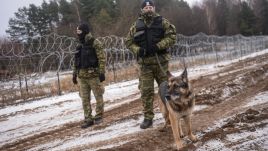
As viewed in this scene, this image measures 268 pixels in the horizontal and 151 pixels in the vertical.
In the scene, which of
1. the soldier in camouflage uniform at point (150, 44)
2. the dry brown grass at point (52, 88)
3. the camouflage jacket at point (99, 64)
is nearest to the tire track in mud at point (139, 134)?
the soldier in camouflage uniform at point (150, 44)

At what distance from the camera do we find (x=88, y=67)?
810cm

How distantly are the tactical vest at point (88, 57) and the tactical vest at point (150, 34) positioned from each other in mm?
1520

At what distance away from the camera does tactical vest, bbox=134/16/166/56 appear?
681 centimetres

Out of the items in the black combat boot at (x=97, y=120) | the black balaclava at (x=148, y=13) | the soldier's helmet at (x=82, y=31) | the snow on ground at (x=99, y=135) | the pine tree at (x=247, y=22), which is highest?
the pine tree at (x=247, y=22)

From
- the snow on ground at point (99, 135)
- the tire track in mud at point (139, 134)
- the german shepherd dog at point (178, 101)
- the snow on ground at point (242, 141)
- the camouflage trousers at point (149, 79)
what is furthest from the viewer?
the camouflage trousers at point (149, 79)

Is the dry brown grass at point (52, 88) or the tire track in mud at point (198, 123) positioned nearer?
the tire track in mud at point (198, 123)

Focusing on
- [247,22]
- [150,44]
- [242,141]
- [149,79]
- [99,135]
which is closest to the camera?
[242,141]

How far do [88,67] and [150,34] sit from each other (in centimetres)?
180

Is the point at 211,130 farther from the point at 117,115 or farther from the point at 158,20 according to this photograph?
the point at 117,115

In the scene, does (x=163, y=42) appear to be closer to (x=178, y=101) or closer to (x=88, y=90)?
(x=178, y=101)

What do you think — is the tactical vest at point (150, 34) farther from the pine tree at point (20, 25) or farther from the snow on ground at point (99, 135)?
the pine tree at point (20, 25)

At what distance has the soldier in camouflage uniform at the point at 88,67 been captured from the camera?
8.11 meters

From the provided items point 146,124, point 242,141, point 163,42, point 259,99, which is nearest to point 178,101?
point 242,141

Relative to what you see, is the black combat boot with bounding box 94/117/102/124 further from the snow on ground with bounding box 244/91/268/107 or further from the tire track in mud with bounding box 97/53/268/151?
the snow on ground with bounding box 244/91/268/107
